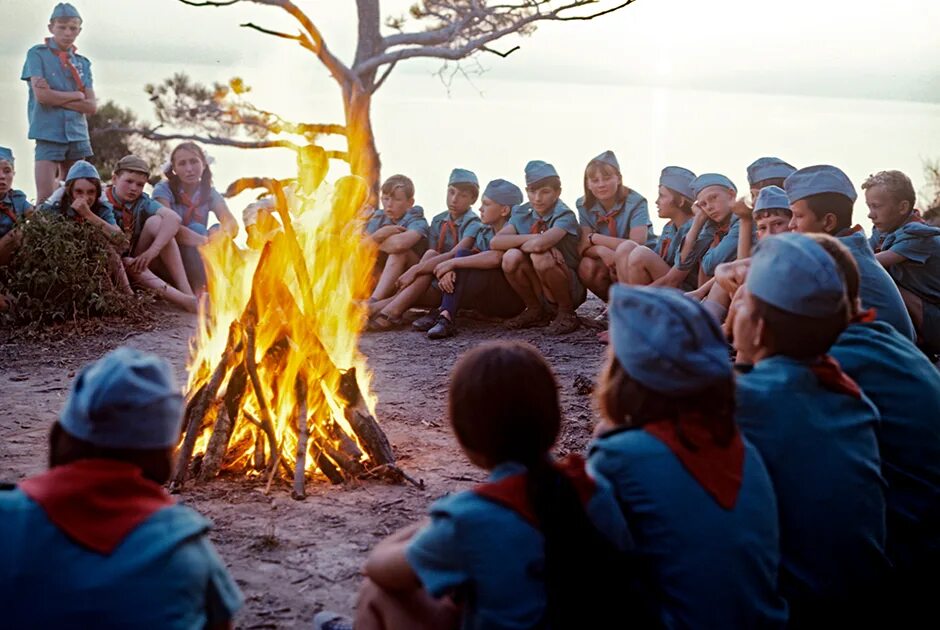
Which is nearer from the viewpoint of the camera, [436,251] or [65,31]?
[436,251]

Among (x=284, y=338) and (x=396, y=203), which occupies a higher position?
(x=396, y=203)

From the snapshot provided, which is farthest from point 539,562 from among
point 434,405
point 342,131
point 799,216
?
point 342,131

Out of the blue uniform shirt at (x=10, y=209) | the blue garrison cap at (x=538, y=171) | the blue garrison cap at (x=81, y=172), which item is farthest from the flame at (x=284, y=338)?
the blue uniform shirt at (x=10, y=209)

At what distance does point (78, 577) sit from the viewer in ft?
7.48

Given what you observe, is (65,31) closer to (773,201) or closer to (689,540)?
(773,201)

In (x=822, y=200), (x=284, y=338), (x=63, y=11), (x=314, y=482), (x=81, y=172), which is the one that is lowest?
(x=314, y=482)

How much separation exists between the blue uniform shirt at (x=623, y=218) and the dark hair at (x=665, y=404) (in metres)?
6.97

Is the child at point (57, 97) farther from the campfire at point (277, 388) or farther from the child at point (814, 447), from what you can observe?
the child at point (814, 447)

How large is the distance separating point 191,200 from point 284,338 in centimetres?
644

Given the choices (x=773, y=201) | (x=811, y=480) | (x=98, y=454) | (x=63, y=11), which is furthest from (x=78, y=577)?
(x=63, y=11)

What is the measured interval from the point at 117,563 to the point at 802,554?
6.55 ft

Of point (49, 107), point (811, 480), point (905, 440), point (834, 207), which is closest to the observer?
point (811, 480)

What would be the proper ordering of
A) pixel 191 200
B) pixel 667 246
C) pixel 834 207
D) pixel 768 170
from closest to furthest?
pixel 834 207 < pixel 768 170 < pixel 667 246 < pixel 191 200

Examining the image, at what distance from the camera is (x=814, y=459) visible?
2.99 metres
